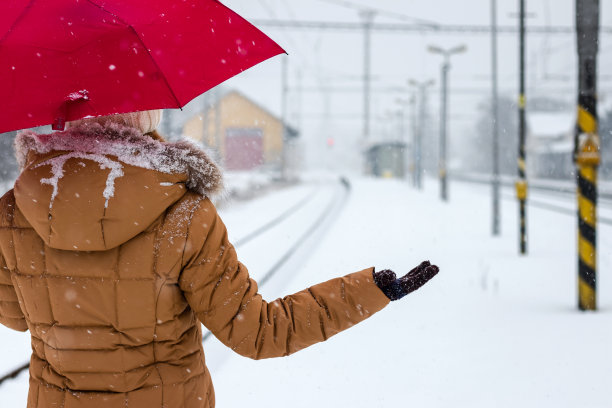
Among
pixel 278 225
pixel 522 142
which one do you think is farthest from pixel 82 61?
pixel 278 225

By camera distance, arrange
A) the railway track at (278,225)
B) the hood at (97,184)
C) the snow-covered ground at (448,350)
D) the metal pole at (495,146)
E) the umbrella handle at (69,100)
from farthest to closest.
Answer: the metal pole at (495,146) → the railway track at (278,225) → the snow-covered ground at (448,350) → the umbrella handle at (69,100) → the hood at (97,184)

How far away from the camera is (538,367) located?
4.17 meters

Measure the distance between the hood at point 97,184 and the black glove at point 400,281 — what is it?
59 cm

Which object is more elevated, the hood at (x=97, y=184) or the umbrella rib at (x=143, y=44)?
the umbrella rib at (x=143, y=44)

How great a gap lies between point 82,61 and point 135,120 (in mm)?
216

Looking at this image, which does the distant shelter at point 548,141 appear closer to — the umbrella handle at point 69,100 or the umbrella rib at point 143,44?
the umbrella rib at point 143,44

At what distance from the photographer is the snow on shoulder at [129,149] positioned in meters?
1.45

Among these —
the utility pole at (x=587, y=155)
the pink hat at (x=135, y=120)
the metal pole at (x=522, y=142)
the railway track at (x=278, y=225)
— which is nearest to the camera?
the pink hat at (x=135, y=120)

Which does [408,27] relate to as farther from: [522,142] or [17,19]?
[17,19]

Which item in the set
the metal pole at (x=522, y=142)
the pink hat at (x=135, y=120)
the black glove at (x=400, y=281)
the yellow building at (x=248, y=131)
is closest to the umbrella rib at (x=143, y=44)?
the pink hat at (x=135, y=120)

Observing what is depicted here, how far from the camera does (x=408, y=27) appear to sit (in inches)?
654

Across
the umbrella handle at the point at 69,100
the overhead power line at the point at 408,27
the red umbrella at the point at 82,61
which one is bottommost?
the umbrella handle at the point at 69,100

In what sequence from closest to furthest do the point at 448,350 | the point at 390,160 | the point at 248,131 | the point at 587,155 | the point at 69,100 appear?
the point at 69,100 → the point at 448,350 → the point at 587,155 → the point at 390,160 → the point at 248,131

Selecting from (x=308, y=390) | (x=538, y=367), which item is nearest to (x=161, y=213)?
(x=308, y=390)
